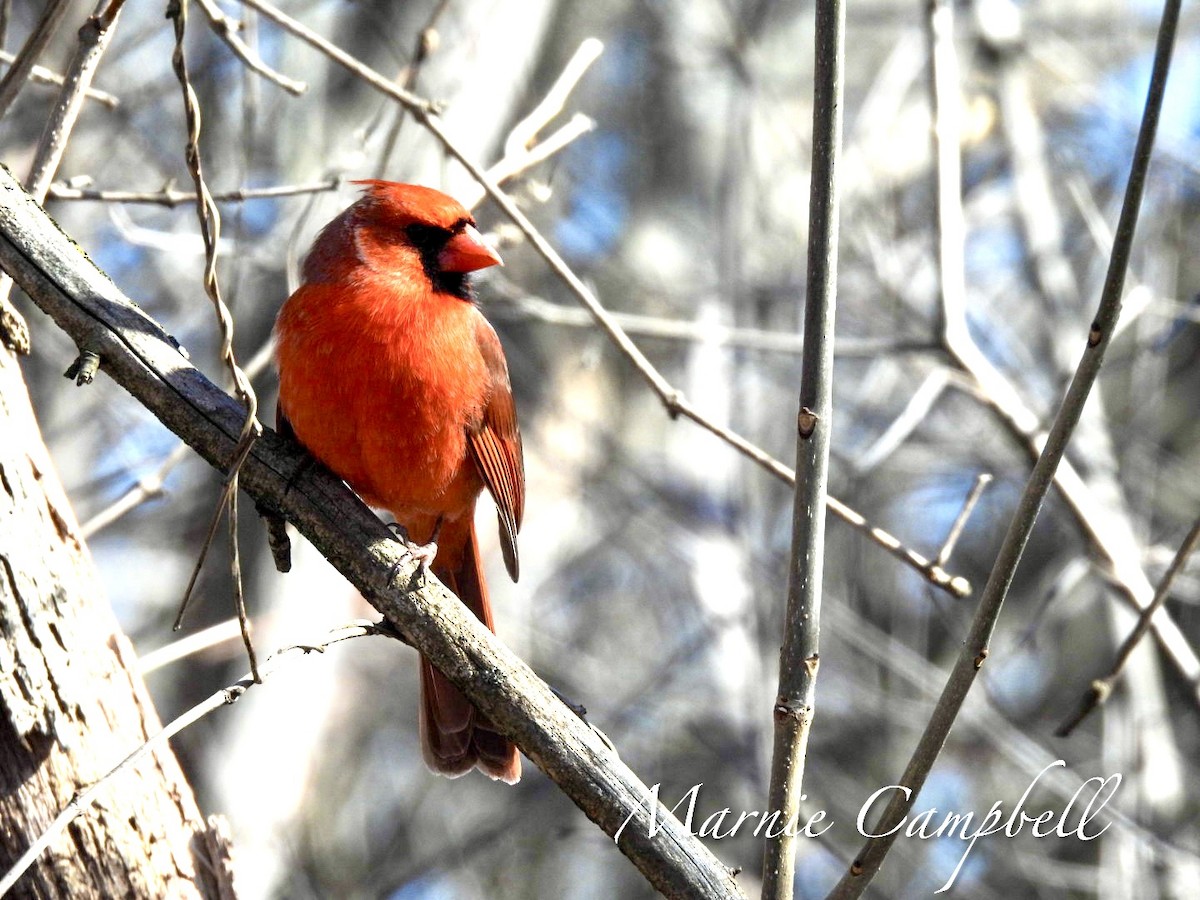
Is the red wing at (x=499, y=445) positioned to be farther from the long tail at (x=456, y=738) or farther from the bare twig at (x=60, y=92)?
the bare twig at (x=60, y=92)

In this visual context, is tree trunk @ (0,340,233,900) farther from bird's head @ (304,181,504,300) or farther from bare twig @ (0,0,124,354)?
bird's head @ (304,181,504,300)

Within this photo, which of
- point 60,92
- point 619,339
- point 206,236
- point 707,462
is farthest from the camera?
point 707,462

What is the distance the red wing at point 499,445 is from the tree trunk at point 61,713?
0.96m

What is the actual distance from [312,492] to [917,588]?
4.83m

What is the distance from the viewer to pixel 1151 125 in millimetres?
1707

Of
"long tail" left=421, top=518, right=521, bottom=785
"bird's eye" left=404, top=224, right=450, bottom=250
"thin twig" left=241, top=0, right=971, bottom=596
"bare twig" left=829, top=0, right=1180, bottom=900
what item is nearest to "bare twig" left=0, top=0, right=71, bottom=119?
"thin twig" left=241, top=0, right=971, bottom=596

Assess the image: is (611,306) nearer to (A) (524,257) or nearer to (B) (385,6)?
(A) (524,257)

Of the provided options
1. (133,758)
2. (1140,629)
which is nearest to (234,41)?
(133,758)

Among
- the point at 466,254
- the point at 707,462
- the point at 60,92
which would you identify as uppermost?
the point at 60,92

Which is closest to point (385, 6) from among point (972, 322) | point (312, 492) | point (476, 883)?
point (972, 322)

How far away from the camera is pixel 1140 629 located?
95.3 inches

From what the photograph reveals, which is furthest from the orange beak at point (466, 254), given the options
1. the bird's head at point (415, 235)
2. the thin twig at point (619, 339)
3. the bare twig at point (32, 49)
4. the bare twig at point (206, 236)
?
the bare twig at point (206, 236)

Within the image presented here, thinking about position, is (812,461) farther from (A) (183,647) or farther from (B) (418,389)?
(A) (183,647)

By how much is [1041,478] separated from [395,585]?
3.33ft
